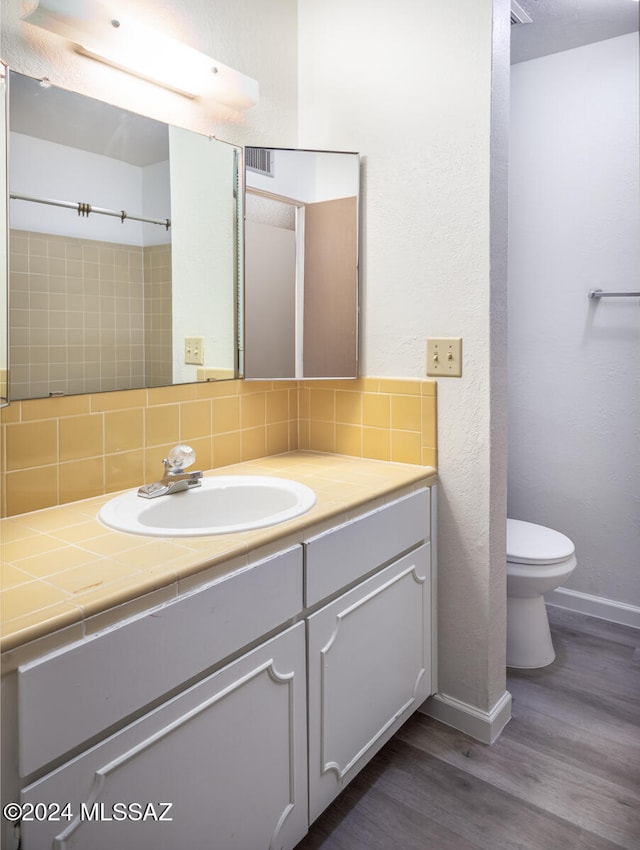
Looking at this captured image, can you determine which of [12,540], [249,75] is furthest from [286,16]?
[12,540]

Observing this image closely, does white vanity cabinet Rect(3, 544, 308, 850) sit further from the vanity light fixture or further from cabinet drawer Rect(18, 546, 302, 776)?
the vanity light fixture

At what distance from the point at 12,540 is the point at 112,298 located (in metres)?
0.62

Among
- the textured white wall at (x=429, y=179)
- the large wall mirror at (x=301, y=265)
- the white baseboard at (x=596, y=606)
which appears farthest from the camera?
the white baseboard at (x=596, y=606)

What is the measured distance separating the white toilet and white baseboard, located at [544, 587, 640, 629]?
1.38 feet

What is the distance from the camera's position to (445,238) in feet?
5.49

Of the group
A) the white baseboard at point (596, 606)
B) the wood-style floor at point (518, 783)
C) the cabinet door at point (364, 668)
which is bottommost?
the wood-style floor at point (518, 783)

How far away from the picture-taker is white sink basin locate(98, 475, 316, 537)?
1.25 meters

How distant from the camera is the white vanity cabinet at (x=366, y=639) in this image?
1277 millimetres

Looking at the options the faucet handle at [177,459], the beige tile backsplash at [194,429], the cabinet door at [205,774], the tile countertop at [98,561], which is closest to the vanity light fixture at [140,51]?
the beige tile backsplash at [194,429]

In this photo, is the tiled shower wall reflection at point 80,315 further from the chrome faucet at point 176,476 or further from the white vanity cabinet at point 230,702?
the white vanity cabinet at point 230,702

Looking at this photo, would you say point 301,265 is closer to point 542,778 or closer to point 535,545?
point 535,545

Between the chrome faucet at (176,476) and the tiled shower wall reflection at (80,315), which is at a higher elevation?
the tiled shower wall reflection at (80,315)

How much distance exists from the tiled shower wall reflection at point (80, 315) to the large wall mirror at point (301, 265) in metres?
0.35

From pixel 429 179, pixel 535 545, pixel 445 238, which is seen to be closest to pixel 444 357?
pixel 445 238
